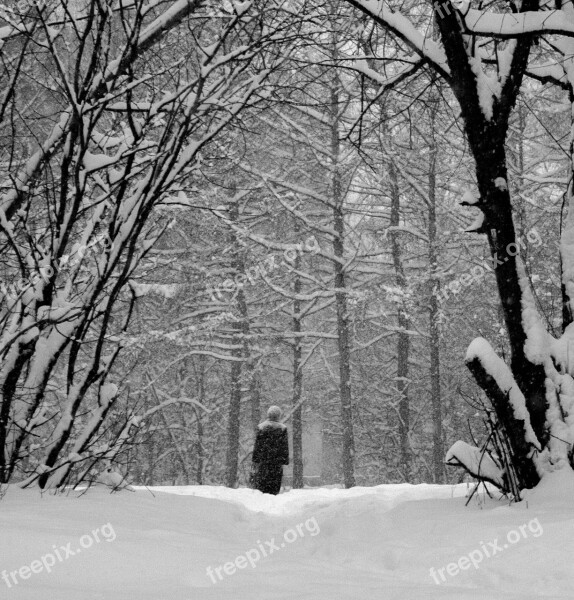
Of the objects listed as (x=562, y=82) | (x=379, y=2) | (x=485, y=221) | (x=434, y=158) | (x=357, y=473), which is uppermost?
(x=434, y=158)

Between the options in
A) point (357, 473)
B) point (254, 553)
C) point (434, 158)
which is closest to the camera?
point (254, 553)

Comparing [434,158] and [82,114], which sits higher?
[434,158]

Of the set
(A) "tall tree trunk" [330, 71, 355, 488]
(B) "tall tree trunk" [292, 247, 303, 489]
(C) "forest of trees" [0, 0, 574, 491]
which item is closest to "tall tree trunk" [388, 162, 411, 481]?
(C) "forest of trees" [0, 0, 574, 491]

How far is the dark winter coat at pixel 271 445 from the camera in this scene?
29.7 feet

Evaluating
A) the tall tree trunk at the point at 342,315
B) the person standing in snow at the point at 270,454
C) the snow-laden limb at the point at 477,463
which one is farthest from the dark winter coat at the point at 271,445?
the snow-laden limb at the point at 477,463

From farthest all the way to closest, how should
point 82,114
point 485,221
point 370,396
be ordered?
point 370,396, point 485,221, point 82,114

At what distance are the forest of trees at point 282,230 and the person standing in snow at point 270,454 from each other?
213cm

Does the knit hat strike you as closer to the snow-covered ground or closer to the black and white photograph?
the black and white photograph

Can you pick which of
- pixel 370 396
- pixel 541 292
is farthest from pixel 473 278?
pixel 370 396

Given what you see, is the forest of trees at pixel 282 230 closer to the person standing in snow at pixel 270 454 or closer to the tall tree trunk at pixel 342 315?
the tall tree trunk at pixel 342 315

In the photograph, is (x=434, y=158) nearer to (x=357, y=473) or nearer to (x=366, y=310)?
(x=366, y=310)

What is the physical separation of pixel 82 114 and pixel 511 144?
12.1m

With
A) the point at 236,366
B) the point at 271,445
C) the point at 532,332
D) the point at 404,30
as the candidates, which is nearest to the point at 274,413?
the point at 271,445

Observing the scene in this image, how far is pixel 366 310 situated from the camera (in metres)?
13.6
